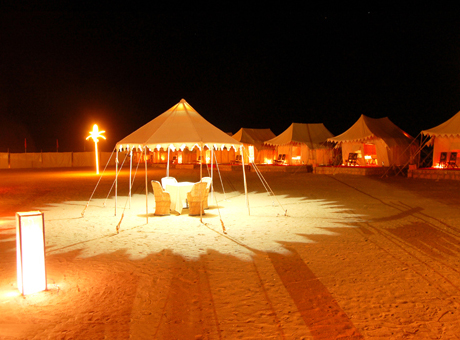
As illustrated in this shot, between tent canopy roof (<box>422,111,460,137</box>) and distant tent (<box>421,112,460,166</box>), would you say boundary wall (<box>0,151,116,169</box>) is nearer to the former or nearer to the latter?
distant tent (<box>421,112,460,166</box>)

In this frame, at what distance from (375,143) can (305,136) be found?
5.33 metres

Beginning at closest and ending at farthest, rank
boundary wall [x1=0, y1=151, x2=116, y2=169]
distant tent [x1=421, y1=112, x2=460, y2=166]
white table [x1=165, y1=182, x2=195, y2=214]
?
white table [x1=165, y1=182, x2=195, y2=214] → distant tent [x1=421, y1=112, x2=460, y2=166] → boundary wall [x1=0, y1=151, x2=116, y2=169]

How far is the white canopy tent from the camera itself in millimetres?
7816

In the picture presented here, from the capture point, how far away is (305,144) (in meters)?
25.6

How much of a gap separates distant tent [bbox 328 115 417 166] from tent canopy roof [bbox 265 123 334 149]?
6.75 feet

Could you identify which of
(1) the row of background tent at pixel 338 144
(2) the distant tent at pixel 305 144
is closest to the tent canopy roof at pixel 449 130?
(1) the row of background tent at pixel 338 144

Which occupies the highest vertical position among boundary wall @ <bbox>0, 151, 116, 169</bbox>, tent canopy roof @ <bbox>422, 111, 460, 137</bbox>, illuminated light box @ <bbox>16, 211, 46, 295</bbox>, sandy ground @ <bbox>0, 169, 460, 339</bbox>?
tent canopy roof @ <bbox>422, 111, 460, 137</bbox>

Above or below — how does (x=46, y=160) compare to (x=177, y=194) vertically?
above

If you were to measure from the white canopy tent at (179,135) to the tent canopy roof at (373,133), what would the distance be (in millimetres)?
15681

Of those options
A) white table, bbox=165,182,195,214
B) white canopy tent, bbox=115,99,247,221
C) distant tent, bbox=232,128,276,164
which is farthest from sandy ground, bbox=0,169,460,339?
distant tent, bbox=232,128,276,164

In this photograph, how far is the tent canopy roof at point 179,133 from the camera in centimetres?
782

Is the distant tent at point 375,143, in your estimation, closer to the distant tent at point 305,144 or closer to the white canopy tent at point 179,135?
the distant tent at point 305,144

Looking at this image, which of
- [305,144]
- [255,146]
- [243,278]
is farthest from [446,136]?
[243,278]

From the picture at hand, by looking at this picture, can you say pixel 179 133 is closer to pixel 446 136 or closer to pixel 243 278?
pixel 243 278
